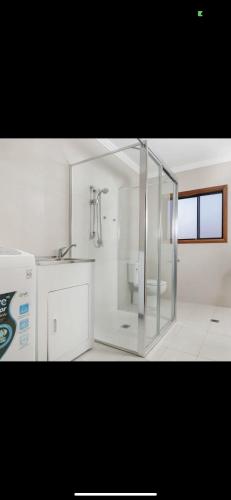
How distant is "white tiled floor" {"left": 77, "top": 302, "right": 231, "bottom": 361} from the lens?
5.32ft

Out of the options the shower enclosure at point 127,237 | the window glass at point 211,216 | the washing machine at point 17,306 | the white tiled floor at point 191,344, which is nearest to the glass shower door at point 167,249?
the shower enclosure at point 127,237

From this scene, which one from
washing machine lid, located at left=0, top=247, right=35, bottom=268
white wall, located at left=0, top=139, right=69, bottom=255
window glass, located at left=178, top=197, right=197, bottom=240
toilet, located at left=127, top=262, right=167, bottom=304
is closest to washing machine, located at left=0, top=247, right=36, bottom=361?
washing machine lid, located at left=0, top=247, right=35, bottom=268

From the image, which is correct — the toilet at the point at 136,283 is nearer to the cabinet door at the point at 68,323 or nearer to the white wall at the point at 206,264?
the cabinet door at the point at 68,323

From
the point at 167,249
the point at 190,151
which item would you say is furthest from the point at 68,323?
the point at 190,151

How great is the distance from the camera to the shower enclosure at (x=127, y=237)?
6.02ft

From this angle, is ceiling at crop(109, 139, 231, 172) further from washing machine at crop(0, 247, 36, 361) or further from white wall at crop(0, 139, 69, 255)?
washing machine at crop(0, 247, 36, 361)

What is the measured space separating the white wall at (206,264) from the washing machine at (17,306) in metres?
2.85

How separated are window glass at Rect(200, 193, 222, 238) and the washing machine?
3.02 m

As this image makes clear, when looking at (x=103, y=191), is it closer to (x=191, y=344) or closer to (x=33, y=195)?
(x=33, y=195)

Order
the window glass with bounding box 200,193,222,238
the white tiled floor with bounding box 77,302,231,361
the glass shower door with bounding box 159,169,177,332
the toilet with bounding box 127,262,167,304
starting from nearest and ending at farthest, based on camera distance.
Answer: the white tiled floor with bounding box 77,302,231,361, the toilet with bounding box 127,262,167,304, the glass shower door with bounding box 159,169,177,332, the window glass with bounding box 200,193,222,238
